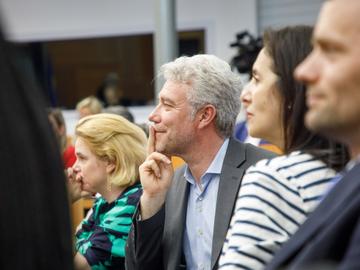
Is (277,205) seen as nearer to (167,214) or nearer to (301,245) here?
(301,245)

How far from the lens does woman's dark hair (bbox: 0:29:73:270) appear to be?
116 centimetres

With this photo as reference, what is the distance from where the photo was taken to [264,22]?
973 cm

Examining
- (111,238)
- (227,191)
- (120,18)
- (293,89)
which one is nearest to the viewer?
(293,89)

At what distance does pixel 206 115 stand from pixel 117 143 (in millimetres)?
580

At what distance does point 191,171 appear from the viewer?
3.23 metres

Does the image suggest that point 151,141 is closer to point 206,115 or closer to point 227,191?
point 206,115

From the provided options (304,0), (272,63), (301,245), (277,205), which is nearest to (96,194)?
(272,63)

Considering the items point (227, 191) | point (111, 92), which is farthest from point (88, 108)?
point (227, 191)

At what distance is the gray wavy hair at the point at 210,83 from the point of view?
330 centimetres

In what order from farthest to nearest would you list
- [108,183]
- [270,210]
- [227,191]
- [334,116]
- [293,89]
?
[108,183], [227,191], [293,89], [270,210], [334,116]

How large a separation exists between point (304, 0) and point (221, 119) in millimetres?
6495

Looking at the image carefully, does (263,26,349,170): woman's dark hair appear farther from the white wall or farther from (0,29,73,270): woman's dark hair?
the white wall

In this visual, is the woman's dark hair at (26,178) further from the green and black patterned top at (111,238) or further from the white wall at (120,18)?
the white wall at (120,18)

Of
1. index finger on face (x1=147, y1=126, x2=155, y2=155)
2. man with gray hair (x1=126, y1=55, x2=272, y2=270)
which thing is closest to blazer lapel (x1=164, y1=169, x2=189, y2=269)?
man with gray hair (x1=126, y1=55, x2=272, y2=270)
